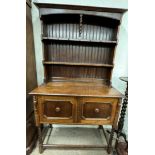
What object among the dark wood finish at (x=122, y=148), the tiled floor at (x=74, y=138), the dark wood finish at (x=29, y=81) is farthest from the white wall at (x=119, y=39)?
the tiled floor at (x=74, y=138)

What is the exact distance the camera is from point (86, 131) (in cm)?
230

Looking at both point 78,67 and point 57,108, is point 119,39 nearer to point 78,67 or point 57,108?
point 78,67

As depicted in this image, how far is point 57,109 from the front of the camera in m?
1.58

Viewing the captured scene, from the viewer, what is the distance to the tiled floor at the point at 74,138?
1852mm

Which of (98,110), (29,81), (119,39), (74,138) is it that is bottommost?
(74,138)

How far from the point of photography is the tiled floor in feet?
6.07

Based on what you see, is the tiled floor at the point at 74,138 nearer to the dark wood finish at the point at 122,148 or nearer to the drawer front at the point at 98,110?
the dark wood finish at the point at 122,148

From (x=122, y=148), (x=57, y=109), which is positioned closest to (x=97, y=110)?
(x=57, y=109)

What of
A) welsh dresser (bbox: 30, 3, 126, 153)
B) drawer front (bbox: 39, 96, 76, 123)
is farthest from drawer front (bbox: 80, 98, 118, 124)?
drawer front (bbox: 39, 96, 76, 123)

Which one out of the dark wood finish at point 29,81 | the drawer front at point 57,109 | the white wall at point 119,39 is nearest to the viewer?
the drawer front at point 57,109

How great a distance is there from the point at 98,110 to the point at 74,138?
2.55 ft

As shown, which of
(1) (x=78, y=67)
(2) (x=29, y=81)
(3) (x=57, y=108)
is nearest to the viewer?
(3) (x=57, y=108)
